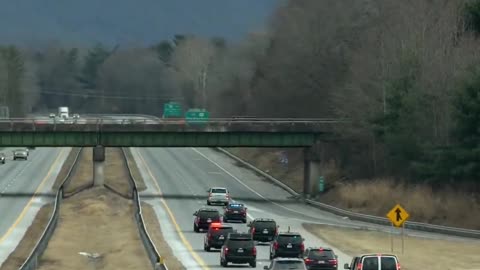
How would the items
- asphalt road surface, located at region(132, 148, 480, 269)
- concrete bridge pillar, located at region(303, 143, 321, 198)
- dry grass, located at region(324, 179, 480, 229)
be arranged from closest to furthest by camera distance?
asphalt road surface, located at region(132, 148, 480, 269), dry grass, located at region(324, 179, 480, 229), concrete bridge pillar, located at region(303, 143, 321, 198)

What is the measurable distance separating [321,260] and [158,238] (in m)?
21.3

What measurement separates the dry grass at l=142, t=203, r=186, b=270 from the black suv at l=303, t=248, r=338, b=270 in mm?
6517

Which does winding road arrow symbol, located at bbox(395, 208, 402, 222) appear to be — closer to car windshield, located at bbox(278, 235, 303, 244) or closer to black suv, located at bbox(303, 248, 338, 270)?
car windshield, located at bbox(278, 235, 303, 244)

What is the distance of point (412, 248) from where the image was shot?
6569 centimetres

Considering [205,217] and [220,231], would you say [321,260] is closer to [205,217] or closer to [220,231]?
[220,231]

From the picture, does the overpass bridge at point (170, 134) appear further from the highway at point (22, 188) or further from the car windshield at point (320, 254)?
the car windshield at point (320, 254)

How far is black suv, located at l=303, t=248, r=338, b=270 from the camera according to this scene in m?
48.9

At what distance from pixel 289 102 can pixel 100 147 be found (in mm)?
41068

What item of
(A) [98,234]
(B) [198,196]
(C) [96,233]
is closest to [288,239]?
(A) [98,234]

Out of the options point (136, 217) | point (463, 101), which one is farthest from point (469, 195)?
point (136, 217)

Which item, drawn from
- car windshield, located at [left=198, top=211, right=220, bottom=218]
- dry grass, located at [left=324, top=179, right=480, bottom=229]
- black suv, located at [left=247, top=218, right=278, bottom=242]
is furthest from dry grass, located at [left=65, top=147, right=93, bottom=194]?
black suv, located at [left=247, top=218, right=278, bottom=242]

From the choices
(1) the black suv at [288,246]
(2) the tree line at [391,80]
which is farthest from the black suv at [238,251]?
(2) the tree line at [391,80]

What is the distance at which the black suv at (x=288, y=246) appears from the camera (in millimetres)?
55125

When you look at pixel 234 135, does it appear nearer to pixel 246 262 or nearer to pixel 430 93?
pixel 430 93
